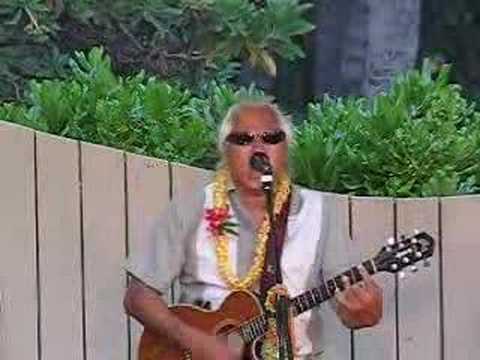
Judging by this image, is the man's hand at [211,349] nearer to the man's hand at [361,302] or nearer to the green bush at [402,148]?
the man's hand at [361,302]

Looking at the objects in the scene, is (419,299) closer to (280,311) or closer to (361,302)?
(361,302)

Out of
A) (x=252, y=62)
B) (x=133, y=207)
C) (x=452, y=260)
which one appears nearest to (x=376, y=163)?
(x=452, y=260)

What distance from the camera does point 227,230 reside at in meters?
4.80

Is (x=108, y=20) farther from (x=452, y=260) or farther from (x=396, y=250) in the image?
(x=396, y=250)

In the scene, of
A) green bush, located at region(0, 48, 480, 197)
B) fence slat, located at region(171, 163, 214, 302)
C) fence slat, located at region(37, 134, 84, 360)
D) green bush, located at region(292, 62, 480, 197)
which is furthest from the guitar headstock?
fence slat, located at region(37, 134, 84, 360)

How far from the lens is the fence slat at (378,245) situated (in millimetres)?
5328

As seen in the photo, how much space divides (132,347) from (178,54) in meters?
1.69

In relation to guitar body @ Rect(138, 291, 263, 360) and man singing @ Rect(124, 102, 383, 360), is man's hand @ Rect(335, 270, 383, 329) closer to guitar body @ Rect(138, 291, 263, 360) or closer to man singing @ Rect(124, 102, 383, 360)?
man singing @ Rect(124, 102, 383, 360)

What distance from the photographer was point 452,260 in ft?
17.4

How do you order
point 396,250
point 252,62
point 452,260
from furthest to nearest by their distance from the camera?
point 252,62 < point 452,260 < point 396,250

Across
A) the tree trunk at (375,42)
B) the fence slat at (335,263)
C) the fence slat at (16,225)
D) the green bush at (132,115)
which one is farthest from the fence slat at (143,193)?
the tree trunk at (375,42)

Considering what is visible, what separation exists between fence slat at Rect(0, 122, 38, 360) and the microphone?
1132mm

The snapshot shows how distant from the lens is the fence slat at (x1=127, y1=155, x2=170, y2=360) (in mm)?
5488

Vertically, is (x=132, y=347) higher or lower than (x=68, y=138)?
lower
